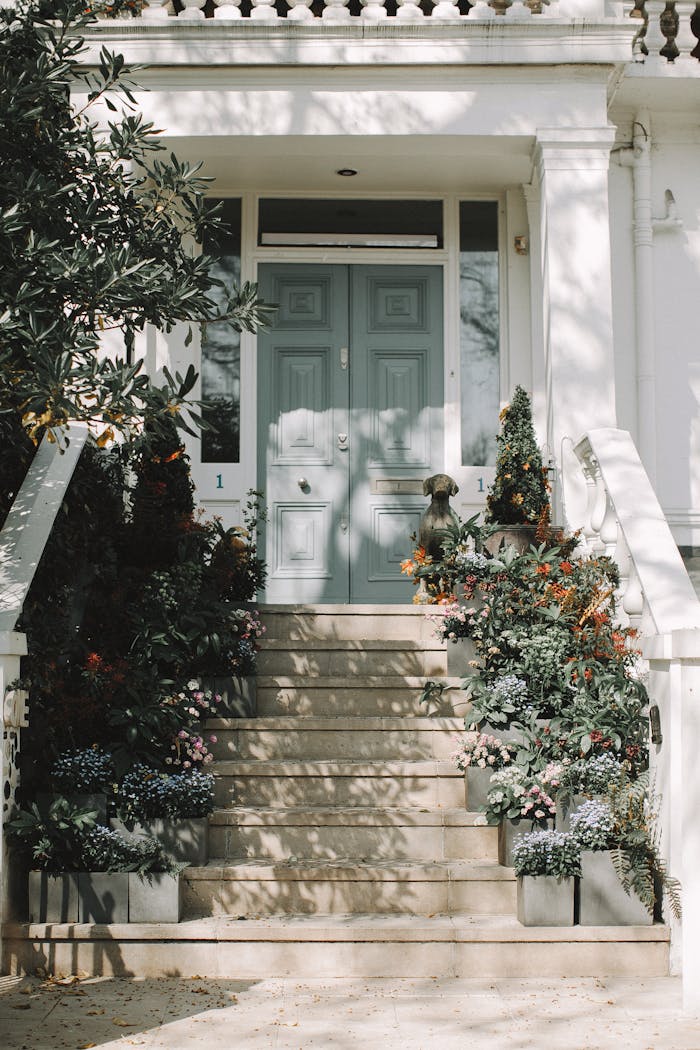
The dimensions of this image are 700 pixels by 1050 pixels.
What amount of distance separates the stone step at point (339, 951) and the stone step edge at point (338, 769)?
1.07 metres

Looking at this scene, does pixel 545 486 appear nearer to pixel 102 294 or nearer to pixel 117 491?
pixel 117 491

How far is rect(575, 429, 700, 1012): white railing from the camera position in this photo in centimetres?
474

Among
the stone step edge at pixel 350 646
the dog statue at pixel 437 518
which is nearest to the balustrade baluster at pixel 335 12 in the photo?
the dog statue at pixel 437 518

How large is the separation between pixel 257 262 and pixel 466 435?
2.02 m

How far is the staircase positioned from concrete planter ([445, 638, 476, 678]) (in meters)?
0.14

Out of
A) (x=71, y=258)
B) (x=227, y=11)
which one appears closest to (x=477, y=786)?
(x=71, y=258)

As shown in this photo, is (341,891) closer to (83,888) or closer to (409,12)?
(83,888)

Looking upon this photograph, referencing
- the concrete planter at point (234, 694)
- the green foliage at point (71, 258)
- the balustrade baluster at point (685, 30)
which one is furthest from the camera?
the balustrade baluster at point (685, 30)

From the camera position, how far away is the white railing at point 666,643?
187 inches

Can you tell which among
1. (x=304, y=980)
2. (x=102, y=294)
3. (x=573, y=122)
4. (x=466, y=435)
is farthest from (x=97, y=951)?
(x=573, y=122)

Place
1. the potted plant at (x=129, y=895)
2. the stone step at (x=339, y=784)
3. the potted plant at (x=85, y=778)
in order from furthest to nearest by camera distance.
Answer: the stone step at (x=339, y=784)
the potted plant at (x=85, y=778)
the potted plant at (x=129, y=895)

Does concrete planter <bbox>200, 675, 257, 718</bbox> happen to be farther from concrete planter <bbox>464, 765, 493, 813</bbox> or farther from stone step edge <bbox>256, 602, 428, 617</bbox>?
concrete planter <bbox>464, 765, 493, 813</bbox>

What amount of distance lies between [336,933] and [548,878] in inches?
35.2

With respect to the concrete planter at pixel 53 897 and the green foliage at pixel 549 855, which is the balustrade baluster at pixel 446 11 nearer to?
the green foliage at pixel 549 855
